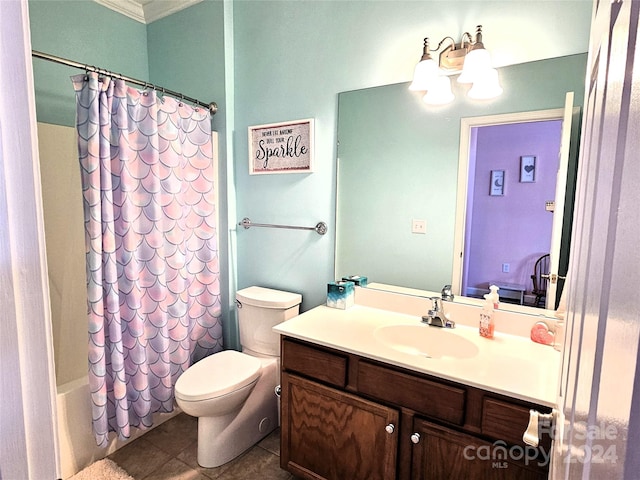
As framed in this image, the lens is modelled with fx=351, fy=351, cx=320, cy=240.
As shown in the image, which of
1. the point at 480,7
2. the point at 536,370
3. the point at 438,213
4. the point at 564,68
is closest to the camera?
the point at 536,370

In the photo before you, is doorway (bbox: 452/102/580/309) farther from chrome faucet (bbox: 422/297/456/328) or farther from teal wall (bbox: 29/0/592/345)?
teal wall (bbox: 29/0/592/345)

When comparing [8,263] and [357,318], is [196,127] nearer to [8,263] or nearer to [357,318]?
[357,318]

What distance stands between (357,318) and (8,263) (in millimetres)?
1522

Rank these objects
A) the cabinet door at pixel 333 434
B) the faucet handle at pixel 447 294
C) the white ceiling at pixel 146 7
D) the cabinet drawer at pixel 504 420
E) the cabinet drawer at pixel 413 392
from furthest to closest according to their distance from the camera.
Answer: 1. the white ceiling at pixel 146 7
2. the faucet handle at pixel 447 294
3. the cabinet door at pixel 333 434
4. the cabinet drawer at pixel 413 392
5. the cabinet drawer at pixel 504 420

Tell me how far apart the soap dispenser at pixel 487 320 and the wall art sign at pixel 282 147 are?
1.19 metres

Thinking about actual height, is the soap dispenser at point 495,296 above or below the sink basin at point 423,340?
above

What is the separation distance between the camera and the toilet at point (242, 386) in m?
1.73

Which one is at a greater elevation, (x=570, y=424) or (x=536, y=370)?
(x=570, y=424)

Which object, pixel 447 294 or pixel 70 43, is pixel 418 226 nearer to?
pixel 447 294

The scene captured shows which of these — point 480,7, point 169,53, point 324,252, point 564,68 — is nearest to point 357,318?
point 324,252

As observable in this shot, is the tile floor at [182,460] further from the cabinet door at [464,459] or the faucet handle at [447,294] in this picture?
the faucet handle at [447,294]

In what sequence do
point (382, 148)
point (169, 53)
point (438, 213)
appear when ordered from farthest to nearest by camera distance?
1. point (169, 53)
2. point (382, 148)
3. point (438, 213)

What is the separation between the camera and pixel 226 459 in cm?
188

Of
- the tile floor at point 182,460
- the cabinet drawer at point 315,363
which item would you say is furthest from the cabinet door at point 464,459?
the tile floor at point 182,460
